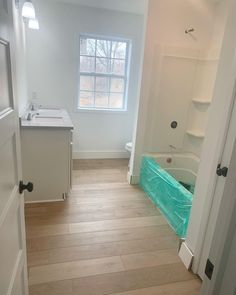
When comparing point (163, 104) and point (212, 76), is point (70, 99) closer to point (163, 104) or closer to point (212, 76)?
point (163, 104)

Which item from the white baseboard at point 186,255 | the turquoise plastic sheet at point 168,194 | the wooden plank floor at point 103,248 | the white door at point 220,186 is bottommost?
the wooden plank floor at point 103,248

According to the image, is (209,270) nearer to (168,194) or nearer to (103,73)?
(168,194)

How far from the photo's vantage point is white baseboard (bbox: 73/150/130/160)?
4.10 m

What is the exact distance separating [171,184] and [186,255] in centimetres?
72

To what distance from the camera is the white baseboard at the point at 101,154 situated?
4.10m

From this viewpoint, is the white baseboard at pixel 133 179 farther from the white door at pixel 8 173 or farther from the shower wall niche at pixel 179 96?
the white door at pixel 8 173

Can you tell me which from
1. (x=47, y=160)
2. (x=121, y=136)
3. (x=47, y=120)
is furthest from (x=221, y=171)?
(x=121, y=136)

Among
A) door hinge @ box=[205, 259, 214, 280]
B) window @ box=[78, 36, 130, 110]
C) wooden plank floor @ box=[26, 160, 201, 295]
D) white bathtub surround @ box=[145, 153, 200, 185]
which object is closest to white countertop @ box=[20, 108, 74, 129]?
window @ box=[78, 36, 130, 110]

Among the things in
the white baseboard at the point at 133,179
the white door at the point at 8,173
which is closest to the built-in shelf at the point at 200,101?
the white baseboard at the point at 133,179

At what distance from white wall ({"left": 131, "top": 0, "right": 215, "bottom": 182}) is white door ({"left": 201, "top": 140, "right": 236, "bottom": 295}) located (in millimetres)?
2383

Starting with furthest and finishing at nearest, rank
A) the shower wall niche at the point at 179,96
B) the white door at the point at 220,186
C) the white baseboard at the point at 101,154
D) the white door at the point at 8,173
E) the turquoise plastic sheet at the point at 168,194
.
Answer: the white baseboard at the point at 101,154 → the shower wall niche at the point at 179,96 → the turquoise plastic sheet at the point at 168,194 → the white door at the point at 220,186 → the white door at the point at 8,173

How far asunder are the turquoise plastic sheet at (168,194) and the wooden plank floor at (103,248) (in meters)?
0.10

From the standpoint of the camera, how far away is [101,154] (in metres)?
4.21

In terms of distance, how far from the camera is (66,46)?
11.6ft
